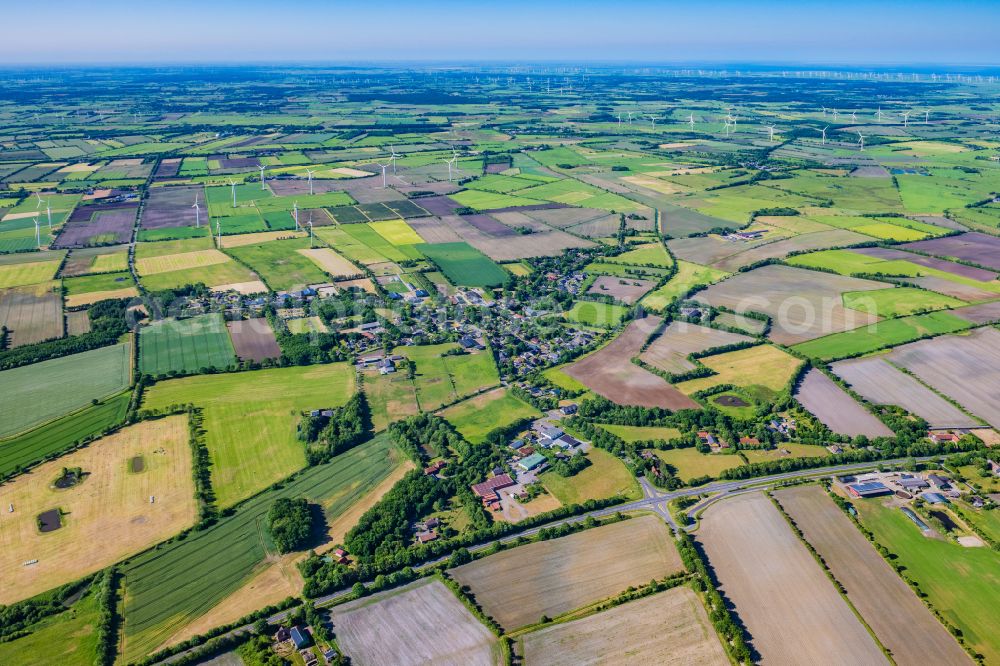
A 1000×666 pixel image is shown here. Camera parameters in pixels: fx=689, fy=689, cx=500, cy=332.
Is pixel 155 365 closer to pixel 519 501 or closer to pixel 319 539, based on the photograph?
pixel 319 539

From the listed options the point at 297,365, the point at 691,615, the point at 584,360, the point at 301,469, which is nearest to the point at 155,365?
the point at 297,365

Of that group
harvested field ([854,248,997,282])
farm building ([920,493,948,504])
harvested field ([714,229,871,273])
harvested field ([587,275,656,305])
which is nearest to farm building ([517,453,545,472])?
farm building ([920,493,948,504])

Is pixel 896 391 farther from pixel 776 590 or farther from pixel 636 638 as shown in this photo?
pixel 636 638

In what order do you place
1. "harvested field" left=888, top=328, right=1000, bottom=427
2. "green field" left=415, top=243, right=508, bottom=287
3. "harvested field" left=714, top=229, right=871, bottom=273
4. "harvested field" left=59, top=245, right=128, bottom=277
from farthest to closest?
"harvested field" left=714, top=229, right=871, bottom=273, "harvested field" left=59, top=245, right=128, bottom=277, "green field" left=415, top=243, right=508, bottom=287, "harvested field" left=888, top=328, right=1000, bottom=427

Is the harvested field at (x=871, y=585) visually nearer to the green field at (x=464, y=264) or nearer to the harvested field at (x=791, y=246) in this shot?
the green field at (x=464, y=264)

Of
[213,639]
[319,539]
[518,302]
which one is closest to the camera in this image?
[213,639]

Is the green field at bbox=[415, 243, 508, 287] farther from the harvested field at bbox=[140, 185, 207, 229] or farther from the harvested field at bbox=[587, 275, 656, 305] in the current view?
the harvested field at bbox=[140, 185, 207, 229]
